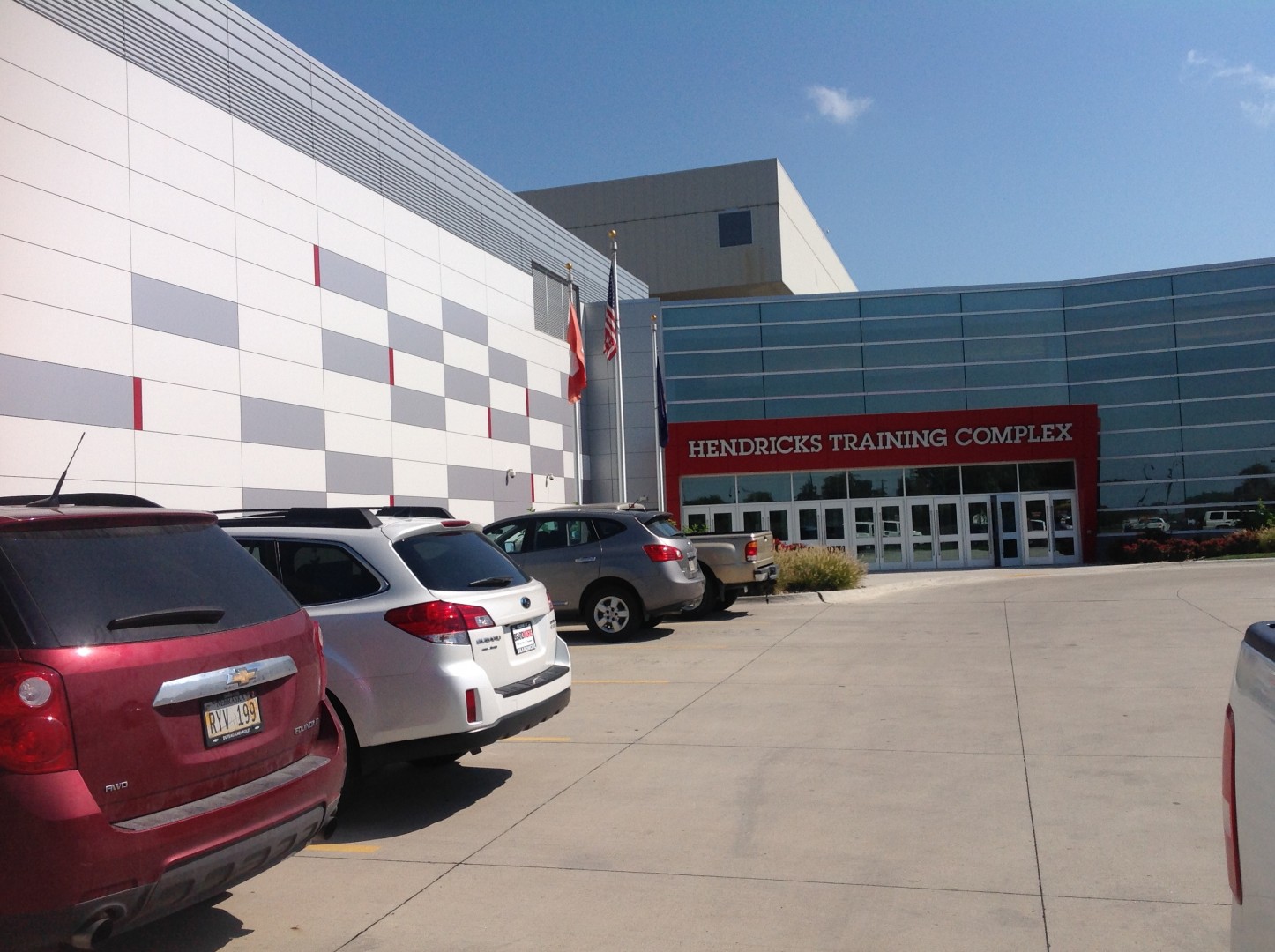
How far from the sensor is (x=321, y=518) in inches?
269

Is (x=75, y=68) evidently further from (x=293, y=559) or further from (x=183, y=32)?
(x=293, y=559)

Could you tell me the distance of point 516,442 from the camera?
85.6ft

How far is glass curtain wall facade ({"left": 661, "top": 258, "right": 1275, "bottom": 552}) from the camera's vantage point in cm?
3294

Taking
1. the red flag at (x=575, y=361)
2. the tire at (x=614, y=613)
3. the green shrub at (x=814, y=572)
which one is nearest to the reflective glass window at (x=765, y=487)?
the red flag at (x=575, y=361)

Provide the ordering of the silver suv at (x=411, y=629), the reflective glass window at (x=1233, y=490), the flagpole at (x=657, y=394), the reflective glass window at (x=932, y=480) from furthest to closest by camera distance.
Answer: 1. the reflective glass window at (x=932, y=480)
2. the reflective glass window at (x=1233, y=490)
3. the flagpole at (x=657, y=394)
4. the silver suv at (x=411, y=629)

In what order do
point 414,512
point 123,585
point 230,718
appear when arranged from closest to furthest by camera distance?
point 123,585 → point 230,718 → point 414,512

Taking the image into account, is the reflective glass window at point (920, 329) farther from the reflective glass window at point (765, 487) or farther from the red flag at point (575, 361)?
the red flag at point (575, 361)

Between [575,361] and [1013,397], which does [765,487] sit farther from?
[575,361]

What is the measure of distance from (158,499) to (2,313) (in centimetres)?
310

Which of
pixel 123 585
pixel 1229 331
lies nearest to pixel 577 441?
pixel 1229 331

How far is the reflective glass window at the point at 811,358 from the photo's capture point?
33.9 metres

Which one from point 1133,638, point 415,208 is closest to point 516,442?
point 415,208

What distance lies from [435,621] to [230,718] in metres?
2.10

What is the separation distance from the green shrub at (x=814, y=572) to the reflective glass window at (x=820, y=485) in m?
11.4
